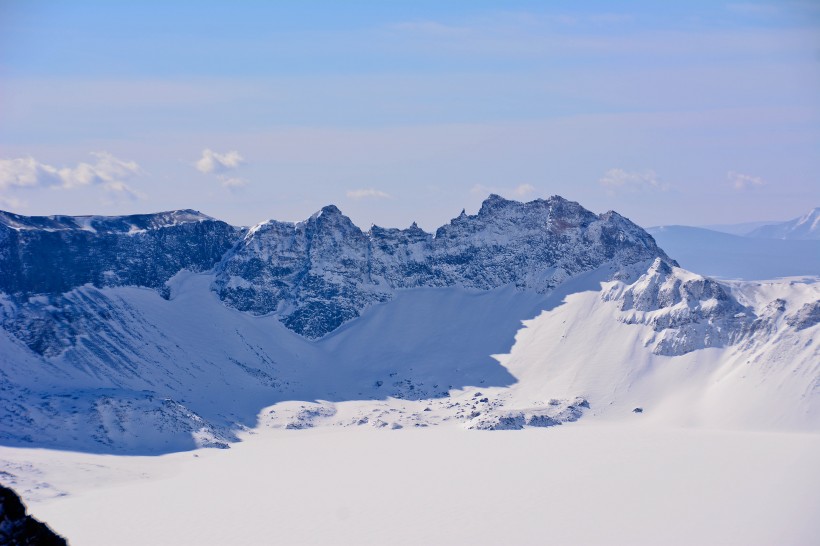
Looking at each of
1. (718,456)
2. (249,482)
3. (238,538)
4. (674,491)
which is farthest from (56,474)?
(718,456)

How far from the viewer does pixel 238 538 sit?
140375 millimetres

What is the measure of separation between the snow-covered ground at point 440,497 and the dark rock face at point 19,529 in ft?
308

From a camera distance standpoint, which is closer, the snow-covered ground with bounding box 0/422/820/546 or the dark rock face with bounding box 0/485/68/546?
the dark rock face with bounding box 0/485/68/546

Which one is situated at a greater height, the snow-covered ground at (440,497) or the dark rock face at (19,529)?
the dark rock face at (19,529)

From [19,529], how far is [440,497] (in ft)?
410

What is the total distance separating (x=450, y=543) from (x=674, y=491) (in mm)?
48288

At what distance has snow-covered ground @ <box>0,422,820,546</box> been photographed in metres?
141

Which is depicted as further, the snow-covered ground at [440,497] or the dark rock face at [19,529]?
the snow-covered ground at [440,497]

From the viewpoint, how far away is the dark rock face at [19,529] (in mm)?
42562

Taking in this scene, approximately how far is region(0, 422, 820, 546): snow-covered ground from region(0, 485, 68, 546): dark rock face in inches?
3698

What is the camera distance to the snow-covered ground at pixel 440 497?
5556 inches

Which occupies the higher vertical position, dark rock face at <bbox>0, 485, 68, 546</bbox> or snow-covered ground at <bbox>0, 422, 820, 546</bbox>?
dark rock face at <bbox>0, 485, 68, 546</bbox>

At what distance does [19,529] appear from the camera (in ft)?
142

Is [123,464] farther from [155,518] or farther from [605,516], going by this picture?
[605,516]
